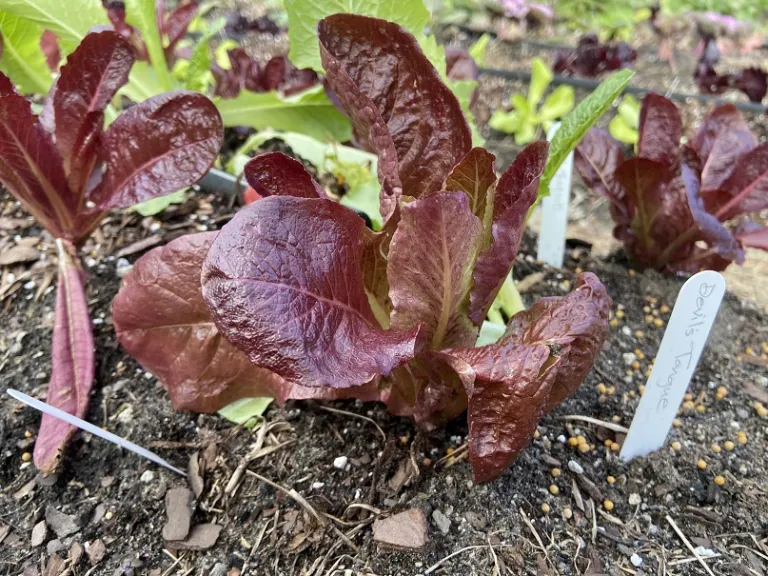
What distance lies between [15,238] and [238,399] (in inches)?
33.9

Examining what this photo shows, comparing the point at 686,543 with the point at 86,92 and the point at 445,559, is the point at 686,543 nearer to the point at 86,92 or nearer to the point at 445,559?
the point at 445,559

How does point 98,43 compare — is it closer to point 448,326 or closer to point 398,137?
point 398,137

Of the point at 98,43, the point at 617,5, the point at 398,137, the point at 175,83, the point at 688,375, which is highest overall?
the point at 98,43

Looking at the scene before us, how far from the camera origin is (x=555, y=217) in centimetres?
139

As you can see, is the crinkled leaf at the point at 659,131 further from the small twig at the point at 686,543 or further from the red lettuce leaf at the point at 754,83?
the red lettuce leaf at the point at 754,83

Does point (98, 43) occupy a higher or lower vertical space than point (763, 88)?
higher

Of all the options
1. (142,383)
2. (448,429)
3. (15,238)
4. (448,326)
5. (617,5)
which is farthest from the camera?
(617,5)

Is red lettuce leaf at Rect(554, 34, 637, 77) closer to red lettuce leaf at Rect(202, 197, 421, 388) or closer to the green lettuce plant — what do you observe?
the green lettuce plant

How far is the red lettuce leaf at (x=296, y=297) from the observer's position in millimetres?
640

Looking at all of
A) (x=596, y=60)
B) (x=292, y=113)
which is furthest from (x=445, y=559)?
(x=596, y=60)

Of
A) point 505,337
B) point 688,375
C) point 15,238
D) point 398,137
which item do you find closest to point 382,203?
point 398,137

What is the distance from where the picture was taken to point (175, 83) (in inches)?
67.2

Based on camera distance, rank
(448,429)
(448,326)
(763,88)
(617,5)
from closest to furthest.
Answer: (448,326)
(448,429)
(763,88)
(617,5)

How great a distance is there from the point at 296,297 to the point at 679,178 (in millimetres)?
1057
